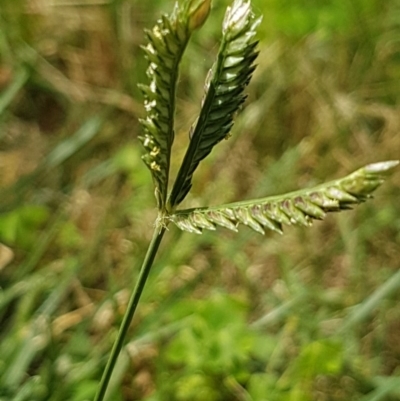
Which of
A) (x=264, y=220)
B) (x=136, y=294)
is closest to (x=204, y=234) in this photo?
(x=136, y=294)

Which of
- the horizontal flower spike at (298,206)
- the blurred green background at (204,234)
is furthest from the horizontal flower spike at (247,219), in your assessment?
the blurred green background at (204,234)

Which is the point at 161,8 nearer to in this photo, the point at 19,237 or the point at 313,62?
the point at 313,62

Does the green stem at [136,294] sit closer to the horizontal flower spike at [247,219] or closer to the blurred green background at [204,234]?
the horizontal flower spike at [247,219]

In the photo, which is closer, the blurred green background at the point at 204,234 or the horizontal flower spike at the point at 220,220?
the horizontal flower spike at the point at 220,220

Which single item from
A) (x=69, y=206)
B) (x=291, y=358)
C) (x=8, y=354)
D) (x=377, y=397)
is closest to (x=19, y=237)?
(x=69, y=206)

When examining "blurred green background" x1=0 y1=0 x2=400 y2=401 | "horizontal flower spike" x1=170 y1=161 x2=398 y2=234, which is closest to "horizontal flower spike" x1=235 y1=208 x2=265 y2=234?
"horizontal flower spike" x1=170 y1=161 x2=398 y2=234

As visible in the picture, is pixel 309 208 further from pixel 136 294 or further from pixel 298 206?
pixel 136 294
